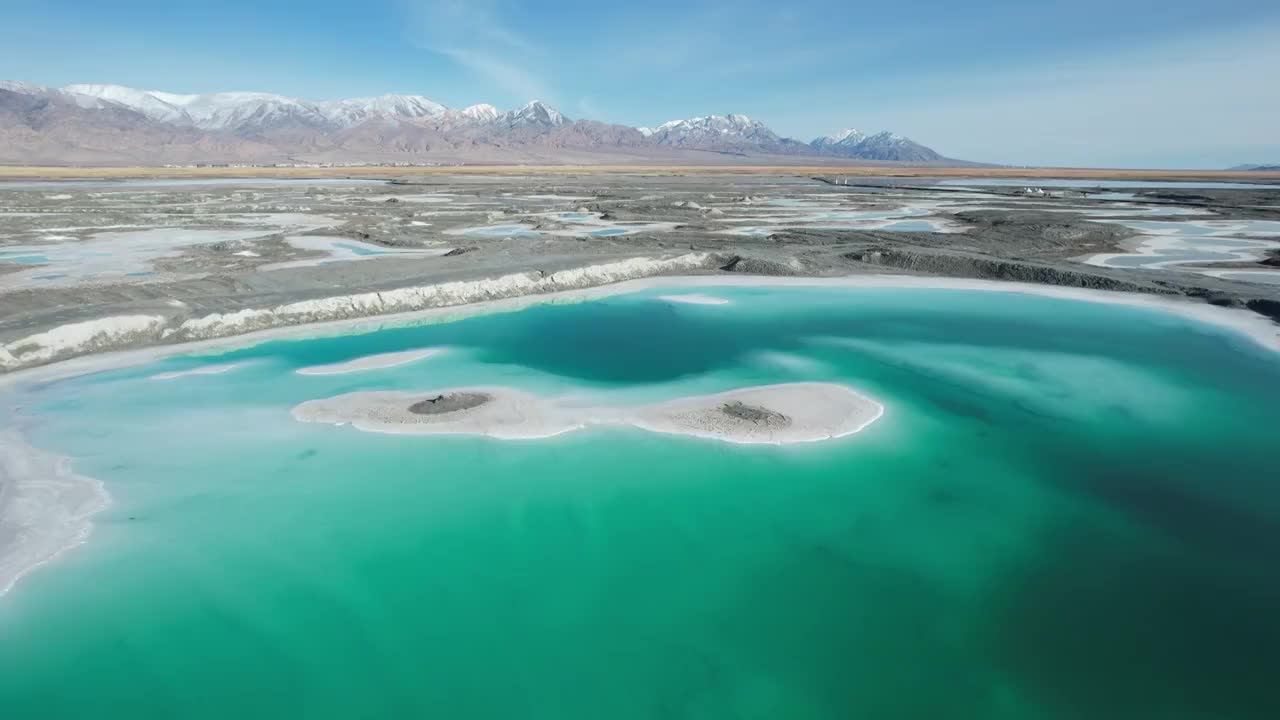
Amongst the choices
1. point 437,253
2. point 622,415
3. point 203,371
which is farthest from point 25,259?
point 622,415

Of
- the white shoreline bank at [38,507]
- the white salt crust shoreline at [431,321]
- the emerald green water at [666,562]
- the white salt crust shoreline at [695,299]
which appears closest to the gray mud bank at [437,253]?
the white salt crust shoreline at [431,321]

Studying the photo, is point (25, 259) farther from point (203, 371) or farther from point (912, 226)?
point (912, 226)

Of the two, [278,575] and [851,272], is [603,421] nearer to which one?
[278,575]

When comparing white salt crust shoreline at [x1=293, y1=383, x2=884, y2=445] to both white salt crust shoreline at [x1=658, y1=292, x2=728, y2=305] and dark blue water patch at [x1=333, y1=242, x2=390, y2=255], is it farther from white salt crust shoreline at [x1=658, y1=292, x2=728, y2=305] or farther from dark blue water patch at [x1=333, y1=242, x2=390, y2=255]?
dark blue water patch at [x1=333, y1=242, x2=390, y2=255]

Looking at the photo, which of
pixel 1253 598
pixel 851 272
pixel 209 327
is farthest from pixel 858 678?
pixel 851 272

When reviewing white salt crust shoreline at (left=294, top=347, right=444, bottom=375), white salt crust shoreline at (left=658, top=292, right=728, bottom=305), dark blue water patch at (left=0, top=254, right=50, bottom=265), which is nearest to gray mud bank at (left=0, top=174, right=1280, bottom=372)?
dark blue water patch at (left=0, top=254, right=50, bottom=265)

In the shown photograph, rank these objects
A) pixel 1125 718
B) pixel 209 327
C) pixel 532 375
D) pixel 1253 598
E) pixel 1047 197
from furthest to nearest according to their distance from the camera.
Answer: pixel 1047 197, pixel 209 327, pixel 532 375, pixel 1253 598, pixel 1125 718
